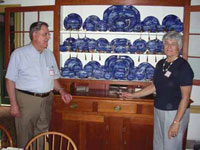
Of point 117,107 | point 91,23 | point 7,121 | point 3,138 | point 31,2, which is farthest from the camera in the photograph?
point 7,121

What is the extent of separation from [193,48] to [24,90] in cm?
211

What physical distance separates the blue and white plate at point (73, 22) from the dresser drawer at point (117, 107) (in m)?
1.07

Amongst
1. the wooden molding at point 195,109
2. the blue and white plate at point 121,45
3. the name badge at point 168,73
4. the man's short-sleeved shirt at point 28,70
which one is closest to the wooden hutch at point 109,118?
the man's short-sleeved shirt at point 28,70

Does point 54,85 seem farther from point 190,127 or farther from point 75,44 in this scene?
point 190,127

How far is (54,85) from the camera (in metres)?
2.45

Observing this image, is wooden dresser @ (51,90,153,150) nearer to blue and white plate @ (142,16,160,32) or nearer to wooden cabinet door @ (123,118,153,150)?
wooden cabinet door @ (123,118,153,150)

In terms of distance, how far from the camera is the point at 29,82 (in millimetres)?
2082

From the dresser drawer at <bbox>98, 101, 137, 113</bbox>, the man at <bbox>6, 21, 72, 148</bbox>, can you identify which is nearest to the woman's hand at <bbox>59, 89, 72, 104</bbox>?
the man at <bbox>6, 21, 72, 148</bbox>

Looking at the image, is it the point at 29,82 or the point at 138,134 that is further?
the point at 138,134

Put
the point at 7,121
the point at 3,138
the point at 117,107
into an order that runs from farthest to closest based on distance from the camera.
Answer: the point at 7,121
the point at 117,107
the point at 3,138

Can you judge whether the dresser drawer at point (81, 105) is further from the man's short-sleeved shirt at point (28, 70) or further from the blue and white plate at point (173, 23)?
the blue and white plate at point (173, 23)

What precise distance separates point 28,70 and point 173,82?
1396mm

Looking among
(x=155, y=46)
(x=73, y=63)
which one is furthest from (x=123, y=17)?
(x=73, y=63)

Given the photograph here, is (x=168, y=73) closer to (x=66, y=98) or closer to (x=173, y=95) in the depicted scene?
(x=173, y=95)
